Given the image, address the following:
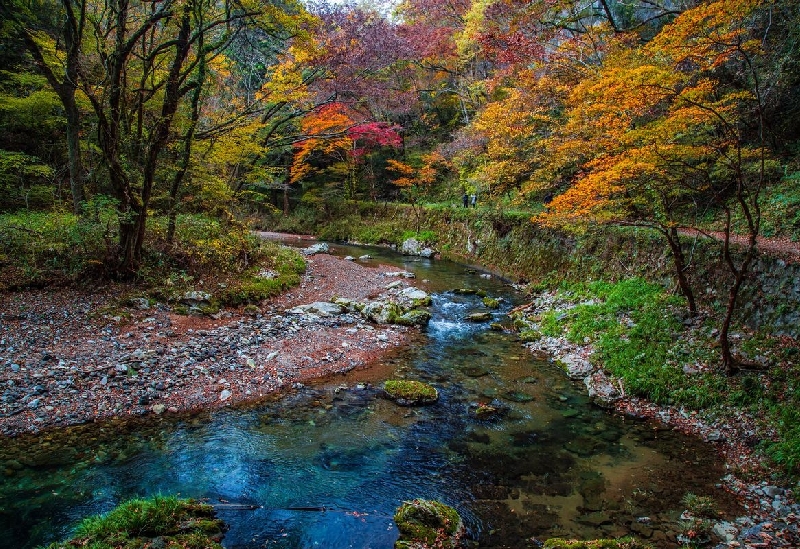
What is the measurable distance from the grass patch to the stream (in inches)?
10.9

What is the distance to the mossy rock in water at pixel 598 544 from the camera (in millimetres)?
4043

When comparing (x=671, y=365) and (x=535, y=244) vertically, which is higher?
(x=535, y=244)

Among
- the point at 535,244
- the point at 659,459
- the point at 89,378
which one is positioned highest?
the point at 535,244

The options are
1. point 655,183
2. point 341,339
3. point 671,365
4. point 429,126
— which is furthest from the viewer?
point 429,126

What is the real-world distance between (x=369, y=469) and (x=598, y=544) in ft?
9.34

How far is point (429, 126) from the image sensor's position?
3150cm

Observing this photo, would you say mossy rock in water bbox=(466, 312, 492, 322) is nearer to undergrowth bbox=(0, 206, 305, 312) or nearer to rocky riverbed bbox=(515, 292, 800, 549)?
rocky riverbed bbox=(515, 292, 800, 549)

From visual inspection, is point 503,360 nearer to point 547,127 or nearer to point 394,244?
point 547,127

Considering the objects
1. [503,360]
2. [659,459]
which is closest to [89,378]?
[503,360]

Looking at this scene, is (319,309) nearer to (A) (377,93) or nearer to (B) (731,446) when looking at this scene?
(B) (731,446)

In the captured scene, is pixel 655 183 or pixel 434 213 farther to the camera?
pixel 434 213

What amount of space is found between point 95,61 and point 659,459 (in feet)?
51.2

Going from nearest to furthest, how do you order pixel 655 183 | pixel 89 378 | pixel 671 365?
pixel 89 378
pixel 671 365
pixel 655 183

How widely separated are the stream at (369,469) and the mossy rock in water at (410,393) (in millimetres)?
184
